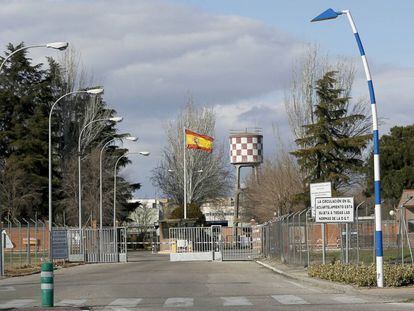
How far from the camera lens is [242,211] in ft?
315

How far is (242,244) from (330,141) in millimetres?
12475

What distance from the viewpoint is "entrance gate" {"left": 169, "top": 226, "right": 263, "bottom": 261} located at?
1934 inches

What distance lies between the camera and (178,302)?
18.5m

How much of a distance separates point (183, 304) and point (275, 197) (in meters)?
56.4

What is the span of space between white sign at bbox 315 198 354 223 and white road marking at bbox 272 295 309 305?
548 centimetres

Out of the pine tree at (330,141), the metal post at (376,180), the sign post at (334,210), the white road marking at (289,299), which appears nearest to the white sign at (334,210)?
the sign post at (334,210)

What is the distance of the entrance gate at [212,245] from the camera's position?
49.1m

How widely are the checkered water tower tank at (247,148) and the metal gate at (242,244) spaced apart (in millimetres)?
19880

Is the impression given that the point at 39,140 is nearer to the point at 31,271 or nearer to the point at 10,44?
the point at 10,44

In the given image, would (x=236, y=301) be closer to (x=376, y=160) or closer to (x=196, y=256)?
(x=376, y=160)

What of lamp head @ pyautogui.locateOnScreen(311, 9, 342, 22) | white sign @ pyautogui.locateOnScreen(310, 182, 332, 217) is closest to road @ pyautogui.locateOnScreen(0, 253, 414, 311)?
white sign @ pyautogui.locateOnScreen(310, 182, 332, 217)

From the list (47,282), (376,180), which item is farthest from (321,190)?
(47,282)

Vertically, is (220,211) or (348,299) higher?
(220,211)

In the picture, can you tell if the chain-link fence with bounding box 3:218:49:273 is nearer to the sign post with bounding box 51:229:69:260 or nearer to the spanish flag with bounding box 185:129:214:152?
the sign post with bounding box 51:229:69:260
